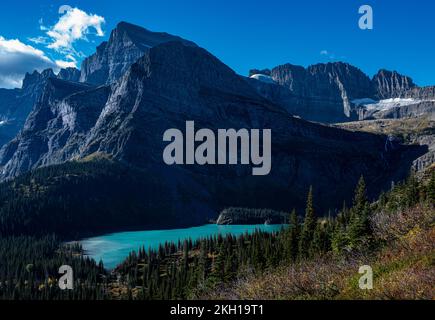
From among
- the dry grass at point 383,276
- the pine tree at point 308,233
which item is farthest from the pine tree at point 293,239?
the dry grass at point 383,276

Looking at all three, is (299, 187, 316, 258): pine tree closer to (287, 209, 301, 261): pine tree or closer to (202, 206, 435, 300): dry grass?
(287, 209, 301, 261): pine tree

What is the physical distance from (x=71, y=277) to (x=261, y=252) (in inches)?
3099

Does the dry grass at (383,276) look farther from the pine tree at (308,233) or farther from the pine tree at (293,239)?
the pine tree at (293,239)

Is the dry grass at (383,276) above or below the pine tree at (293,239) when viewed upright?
above

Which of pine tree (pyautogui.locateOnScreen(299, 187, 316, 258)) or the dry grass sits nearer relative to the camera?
the dry grass

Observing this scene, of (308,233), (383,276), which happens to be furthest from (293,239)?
(383,276)

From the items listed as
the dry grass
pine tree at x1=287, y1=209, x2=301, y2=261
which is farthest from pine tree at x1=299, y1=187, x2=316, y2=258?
the dry grass

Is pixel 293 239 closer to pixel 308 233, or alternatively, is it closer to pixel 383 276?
pixel 308 233

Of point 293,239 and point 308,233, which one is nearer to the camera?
point 308,233

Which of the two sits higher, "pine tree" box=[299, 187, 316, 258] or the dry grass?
the dry grass

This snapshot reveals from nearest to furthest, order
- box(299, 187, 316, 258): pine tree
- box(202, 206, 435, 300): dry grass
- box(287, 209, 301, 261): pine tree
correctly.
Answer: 1. box(202, 206, 435, 300): dry grass
2. box(299, 187, 316, 258): pine tree
3. box(287, 209, 301, 261): pine tree

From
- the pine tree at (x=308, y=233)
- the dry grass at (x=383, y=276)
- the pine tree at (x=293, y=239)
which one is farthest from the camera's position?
the pine tree at (x=293, y=239)
